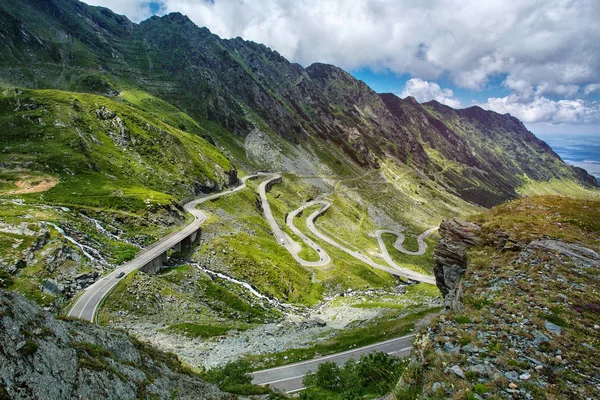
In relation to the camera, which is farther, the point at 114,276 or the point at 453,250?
the point at 114,276

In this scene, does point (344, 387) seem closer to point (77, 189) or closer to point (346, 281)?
point (346, 281)

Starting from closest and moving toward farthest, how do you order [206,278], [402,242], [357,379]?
[357,379]
[206,278]
[402,242]

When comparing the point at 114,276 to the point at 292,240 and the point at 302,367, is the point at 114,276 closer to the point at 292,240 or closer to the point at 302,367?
the point at 302,367

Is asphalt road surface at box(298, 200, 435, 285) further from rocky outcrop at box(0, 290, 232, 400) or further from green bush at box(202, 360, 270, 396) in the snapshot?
rocky outcrop at box(0, 290, 232, 400)

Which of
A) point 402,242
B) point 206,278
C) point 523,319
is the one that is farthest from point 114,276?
point 402,242

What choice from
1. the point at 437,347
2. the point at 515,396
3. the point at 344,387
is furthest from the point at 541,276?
the point at 344,387

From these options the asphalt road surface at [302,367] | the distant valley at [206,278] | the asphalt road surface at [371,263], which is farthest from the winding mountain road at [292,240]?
the asphalt road surface at [302,367]
